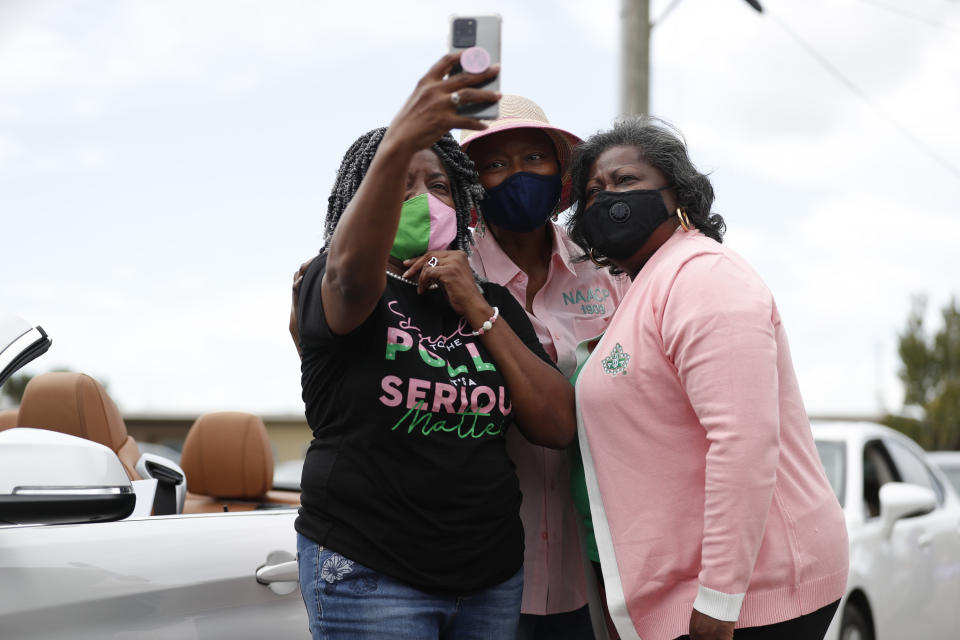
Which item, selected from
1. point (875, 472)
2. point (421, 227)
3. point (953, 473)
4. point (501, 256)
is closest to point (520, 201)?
point (501, 256)

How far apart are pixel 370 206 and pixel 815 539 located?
1177 mm

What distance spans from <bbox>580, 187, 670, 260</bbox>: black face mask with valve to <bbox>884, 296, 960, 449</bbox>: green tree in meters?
24.5

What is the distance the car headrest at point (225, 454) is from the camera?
3633 millimetres

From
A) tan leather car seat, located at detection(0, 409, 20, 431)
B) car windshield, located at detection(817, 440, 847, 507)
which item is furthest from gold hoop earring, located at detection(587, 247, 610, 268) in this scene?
car windshield, located at detection(817, 440, 847, 507)

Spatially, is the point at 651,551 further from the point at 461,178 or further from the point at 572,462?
the point at 461,178

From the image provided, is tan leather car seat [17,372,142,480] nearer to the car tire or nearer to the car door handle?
the car door handle

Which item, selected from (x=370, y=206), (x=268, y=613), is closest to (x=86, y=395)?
(x=268, y=613)

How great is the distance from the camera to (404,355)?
200 cm

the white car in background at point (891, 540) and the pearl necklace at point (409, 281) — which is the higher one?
the pearl necklace at point (409, 281)

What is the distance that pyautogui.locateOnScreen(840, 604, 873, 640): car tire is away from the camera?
458 centimetres

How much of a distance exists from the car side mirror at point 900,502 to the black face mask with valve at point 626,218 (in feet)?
10.5

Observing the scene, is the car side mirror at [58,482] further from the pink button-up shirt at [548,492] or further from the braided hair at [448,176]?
the pink button-up shirt at [548,492]

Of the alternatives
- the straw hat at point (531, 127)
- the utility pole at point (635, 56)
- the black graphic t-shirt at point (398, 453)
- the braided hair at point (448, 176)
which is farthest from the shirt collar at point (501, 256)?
the utility pole at point (635, 56)

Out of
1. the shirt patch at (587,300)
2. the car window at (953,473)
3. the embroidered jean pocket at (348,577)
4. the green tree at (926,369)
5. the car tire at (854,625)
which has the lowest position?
the green tree at (926,369)
